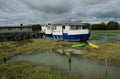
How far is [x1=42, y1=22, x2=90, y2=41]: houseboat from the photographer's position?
38.6 meters

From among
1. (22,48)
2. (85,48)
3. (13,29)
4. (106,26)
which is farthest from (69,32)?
(106,26)

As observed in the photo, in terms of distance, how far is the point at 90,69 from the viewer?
15016 millimetres

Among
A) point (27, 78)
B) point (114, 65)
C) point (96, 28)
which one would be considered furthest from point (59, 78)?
point (96, 28)

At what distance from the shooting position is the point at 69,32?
39.4 m

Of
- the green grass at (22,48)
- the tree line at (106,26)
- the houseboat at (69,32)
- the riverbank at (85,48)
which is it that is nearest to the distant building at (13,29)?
the houseboat at (69,32)

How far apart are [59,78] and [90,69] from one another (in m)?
4.48

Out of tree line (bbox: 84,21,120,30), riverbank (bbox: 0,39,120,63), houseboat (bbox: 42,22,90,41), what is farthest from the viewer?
tree line (bbox: 84,21,120,30)

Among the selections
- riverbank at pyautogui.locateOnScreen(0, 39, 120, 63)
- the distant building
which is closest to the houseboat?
riverbank at pyautogui.locateOnScreen(0, 39, 120, 63)

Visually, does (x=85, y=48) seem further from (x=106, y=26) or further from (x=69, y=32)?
(x=106, y=26)

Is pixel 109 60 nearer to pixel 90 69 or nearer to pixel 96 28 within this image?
pixel 90 69

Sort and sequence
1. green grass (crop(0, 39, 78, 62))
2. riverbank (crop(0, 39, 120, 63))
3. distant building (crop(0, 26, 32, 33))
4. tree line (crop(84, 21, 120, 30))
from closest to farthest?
riverbank (crop(0, 39, 120, 63)) < green grass (crop(0, 39, 78, 62)) < distant building (crop(0, 26, 32, 33)) < tree line (crop(84, 21, 120, 30))

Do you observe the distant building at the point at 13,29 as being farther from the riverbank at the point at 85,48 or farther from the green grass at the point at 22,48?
the riverbank at the point at 85,48

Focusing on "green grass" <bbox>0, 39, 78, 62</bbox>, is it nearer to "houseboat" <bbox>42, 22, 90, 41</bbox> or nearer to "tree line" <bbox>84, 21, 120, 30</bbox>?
"houseboat" <bbox>42, 22, 90, 41</bbox>

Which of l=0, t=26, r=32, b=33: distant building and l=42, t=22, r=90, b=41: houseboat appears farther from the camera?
l=0, t=26, r=32, b=33: distant building
